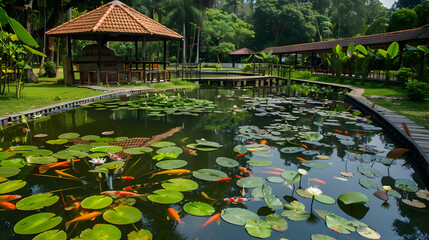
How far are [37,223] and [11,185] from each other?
881 mm

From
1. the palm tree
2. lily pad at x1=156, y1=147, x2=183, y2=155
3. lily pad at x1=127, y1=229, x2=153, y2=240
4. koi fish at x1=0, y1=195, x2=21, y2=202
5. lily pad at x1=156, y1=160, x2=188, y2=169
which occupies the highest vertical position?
the palm tree

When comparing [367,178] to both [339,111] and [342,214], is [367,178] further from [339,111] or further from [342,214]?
[339,111]

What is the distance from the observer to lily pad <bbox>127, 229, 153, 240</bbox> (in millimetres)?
2014

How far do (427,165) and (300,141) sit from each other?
1608mm

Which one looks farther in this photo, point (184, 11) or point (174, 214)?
point (184, 11)

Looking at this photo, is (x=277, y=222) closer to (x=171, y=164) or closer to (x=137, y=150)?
(x=171, y=164)

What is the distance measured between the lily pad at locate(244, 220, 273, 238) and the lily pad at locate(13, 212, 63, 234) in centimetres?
136

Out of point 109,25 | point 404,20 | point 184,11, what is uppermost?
point 184,11

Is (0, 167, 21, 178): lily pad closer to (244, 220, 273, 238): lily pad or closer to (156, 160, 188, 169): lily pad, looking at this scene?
(156, 160, 188, 169): lily pad

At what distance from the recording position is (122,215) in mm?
2246

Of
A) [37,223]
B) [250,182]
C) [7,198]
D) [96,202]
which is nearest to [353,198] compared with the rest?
[250,182]

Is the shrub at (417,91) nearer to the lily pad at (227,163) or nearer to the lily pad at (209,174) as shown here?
the lily pad at (227,163)

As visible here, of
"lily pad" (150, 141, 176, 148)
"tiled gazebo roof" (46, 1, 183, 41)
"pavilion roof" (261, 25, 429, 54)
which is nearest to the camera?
"lily pad" (150, 141, 176, 148)

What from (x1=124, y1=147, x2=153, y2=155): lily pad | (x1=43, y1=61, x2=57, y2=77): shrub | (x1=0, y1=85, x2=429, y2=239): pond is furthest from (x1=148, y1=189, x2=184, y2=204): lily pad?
(x1=43, y1=61, x2=57, y2=77): shrub
